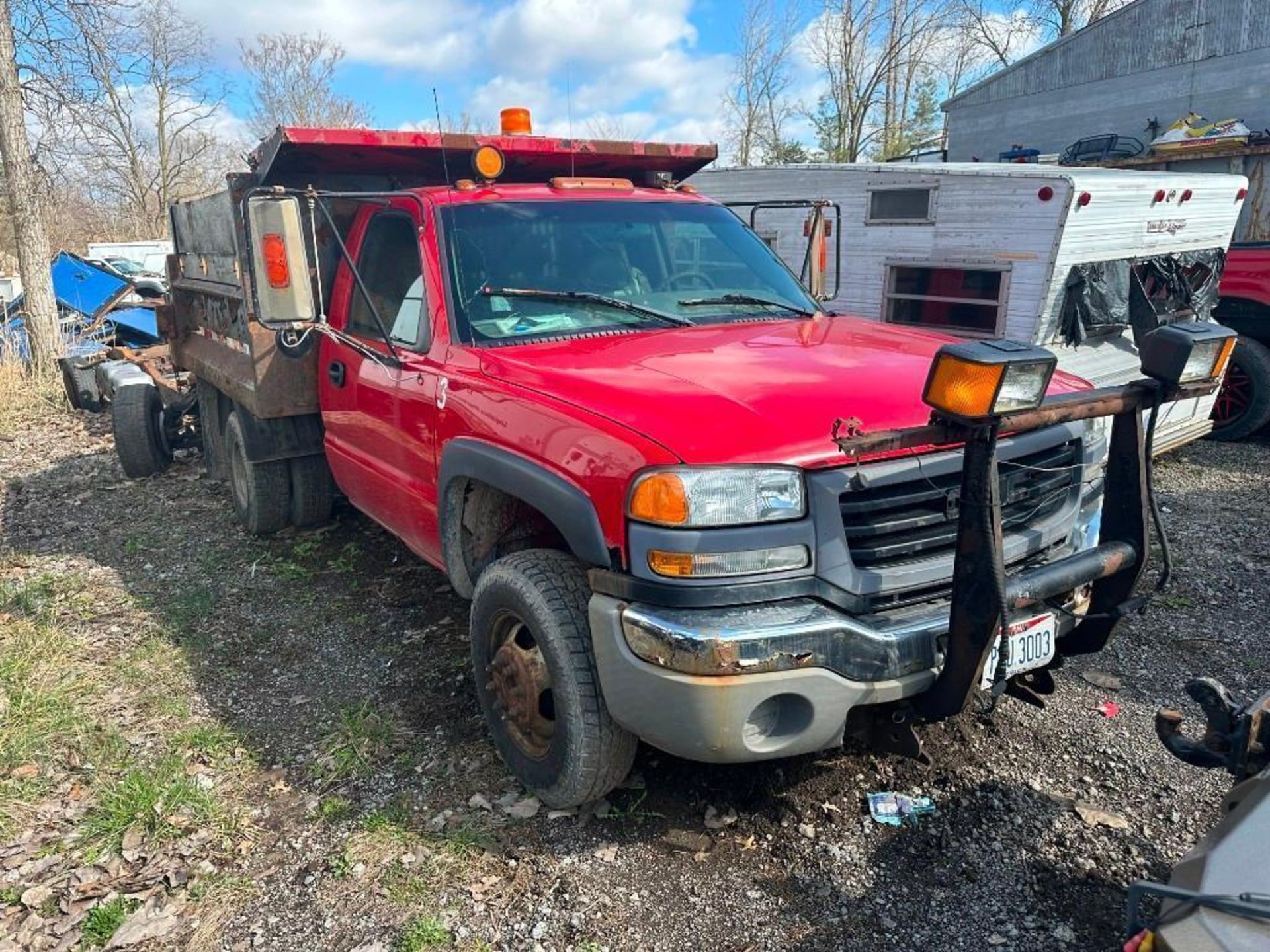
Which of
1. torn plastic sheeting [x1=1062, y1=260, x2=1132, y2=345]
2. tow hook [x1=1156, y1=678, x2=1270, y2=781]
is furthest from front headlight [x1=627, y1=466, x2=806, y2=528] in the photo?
torn plastic sheeting [x1=1062, y1=260, x2=1132, y2=345]

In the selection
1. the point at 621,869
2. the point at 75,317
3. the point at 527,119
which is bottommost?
the point at 621,869

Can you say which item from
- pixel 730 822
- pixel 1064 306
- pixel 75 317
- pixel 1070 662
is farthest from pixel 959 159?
pixel 730 822

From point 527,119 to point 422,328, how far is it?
5.77 ft

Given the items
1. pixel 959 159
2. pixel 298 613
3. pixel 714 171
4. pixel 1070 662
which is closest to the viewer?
pixel 1070 662

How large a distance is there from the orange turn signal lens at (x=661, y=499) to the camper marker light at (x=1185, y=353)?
1.43 meters

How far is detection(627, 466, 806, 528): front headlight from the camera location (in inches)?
94.1

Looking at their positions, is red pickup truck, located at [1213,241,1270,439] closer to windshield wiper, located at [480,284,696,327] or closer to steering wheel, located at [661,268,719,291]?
steering wheel, located at [661,268,719,291]

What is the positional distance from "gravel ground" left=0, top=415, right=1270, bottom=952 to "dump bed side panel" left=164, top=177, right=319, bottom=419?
1.20 m

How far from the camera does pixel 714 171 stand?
870cm

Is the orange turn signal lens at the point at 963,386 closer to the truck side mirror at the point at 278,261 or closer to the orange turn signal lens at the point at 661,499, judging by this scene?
the orange turn signal lens at the point at 661,499

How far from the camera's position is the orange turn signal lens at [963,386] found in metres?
2.12

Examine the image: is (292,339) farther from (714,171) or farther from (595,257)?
(714,171)

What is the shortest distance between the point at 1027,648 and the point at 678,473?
1183 millimetres

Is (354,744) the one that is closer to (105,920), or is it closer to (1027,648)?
(105,920)
